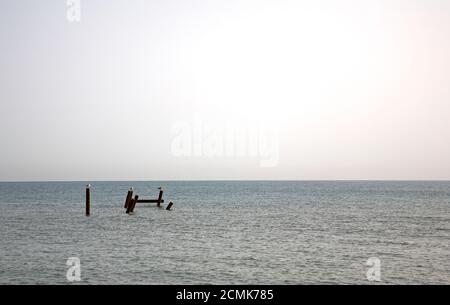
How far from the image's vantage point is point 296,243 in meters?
36.0

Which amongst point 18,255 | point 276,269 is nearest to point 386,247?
point 276,269

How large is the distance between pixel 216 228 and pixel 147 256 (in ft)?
55.8

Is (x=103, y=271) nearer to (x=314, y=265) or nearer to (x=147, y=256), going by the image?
(x=147, y=256)

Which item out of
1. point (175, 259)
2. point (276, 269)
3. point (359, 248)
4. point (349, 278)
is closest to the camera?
point (349, 278)

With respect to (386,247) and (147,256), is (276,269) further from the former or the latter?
(386,247)

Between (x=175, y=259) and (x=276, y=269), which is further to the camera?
(x=175, y=259)

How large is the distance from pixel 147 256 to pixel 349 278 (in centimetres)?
1162

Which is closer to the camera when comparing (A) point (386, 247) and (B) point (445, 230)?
(A) point (386, 247)
